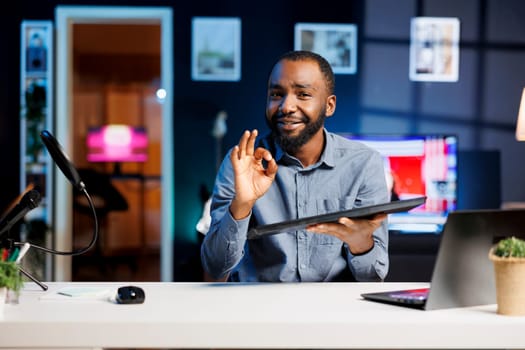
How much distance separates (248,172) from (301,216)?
40 centimetres

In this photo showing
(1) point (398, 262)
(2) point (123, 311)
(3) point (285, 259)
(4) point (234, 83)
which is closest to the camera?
(2) point (123, 311)

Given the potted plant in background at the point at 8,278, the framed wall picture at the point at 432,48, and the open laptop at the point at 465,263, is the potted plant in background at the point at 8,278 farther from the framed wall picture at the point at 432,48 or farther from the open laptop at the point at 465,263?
the framed wall picture at the point at 432,48

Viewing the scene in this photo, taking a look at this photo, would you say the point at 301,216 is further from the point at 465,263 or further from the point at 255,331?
the point at 255,331

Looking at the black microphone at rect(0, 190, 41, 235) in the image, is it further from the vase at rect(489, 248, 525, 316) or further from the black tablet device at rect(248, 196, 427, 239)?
the vase at rect(489, 248, 525, 316)

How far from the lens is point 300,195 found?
6.95 feet

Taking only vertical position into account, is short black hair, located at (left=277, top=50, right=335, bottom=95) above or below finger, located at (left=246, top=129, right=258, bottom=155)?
above

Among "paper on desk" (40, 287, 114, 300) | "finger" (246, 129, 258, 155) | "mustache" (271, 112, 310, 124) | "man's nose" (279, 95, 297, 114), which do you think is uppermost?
"man's nose" (279, 95, 297, 114)

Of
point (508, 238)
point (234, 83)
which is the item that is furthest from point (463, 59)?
point (508, 238)

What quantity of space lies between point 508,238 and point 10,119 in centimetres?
481

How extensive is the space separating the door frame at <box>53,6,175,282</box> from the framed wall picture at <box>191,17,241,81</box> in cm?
20

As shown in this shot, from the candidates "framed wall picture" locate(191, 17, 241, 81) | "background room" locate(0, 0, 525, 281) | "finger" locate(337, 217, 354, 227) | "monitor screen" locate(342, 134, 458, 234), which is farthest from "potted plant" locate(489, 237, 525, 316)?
"framed wall picture" locate(191, 17, 241, 81)

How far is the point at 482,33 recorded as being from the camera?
5.67 m

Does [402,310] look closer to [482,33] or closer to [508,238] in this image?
[508,238]

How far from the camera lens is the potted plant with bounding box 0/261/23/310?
56.6 inches
